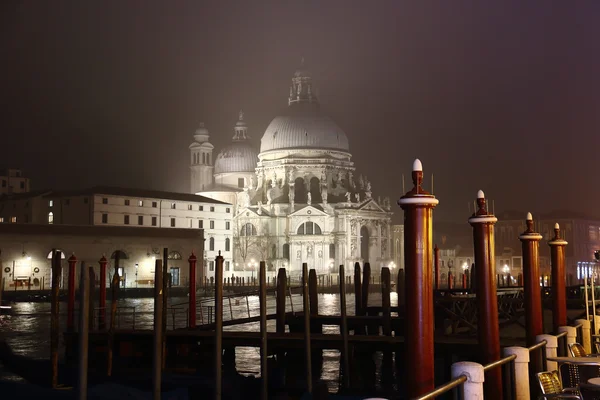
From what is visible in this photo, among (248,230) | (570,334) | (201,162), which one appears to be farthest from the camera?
(201,162)

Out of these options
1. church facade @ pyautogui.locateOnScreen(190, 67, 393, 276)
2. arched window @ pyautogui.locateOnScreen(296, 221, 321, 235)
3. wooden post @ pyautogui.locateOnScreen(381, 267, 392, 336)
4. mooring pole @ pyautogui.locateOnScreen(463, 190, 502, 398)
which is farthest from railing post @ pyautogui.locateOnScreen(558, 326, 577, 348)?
arched window @ pyautogui.locateOnScreen(296, 221, 321, 235)

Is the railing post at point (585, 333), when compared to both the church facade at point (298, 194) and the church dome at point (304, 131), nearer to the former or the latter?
the church facade at point (298, 194)

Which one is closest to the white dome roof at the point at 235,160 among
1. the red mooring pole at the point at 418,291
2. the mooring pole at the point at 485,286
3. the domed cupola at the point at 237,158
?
the domed cupola at the point at 237,158

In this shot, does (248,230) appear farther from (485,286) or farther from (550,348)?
(485,286)

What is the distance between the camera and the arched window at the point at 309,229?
7625cm

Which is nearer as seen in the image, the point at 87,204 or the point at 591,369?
the point at 591,369

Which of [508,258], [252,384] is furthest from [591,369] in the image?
[508,258]

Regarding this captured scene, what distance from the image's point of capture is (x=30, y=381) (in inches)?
680

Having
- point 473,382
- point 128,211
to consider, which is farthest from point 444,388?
point 128,211

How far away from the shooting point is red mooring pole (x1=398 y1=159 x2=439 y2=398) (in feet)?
22.3

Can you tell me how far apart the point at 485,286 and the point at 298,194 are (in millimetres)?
72224

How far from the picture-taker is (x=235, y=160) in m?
90.2

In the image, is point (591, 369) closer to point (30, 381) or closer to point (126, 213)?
point (30, 381)

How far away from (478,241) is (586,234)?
82.2 m
